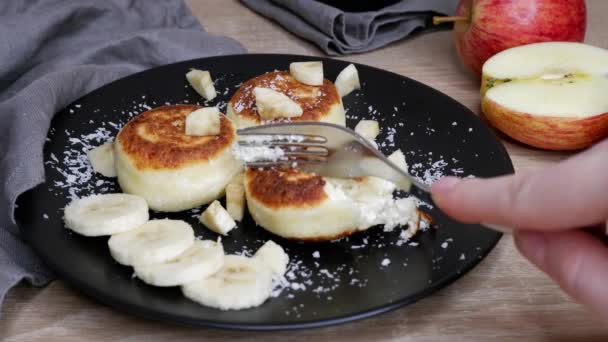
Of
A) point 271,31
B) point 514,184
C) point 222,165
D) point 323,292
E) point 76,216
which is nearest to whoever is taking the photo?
point 514,184

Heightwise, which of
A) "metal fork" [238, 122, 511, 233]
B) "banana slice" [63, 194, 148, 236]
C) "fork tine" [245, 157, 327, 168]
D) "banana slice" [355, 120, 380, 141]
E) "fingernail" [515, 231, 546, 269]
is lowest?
"banana slice" [355, 120, 380, 141]

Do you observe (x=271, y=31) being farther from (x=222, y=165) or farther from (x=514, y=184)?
(x=514, y=184)

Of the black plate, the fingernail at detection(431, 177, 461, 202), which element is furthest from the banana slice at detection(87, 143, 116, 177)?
the fingernail at detection(431, 177, 461, 202)

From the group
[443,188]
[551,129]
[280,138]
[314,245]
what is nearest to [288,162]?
[280,138]

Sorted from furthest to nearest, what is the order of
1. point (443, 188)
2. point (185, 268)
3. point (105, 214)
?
point (105, 214), point (185, 268), point (443, 188)

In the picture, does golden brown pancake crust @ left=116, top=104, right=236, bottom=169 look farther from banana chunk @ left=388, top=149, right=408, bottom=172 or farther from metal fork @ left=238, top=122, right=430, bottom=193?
banana chunk @ left=388, top=149, right=408, bottom=172

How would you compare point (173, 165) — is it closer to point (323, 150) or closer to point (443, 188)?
point (323, 150)

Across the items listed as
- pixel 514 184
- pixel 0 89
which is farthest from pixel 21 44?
pixel 514 184
